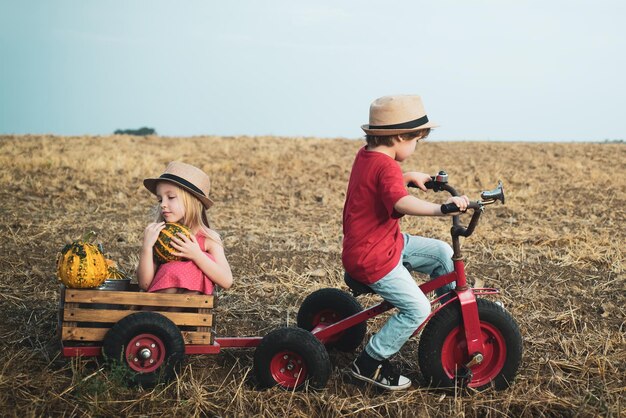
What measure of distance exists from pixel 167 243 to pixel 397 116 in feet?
5.50

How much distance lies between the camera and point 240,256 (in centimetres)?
798

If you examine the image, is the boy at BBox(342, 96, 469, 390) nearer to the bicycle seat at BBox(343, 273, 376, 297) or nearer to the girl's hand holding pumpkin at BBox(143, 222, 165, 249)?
the bicycle seat at BBox(343, 273, 376, 297)

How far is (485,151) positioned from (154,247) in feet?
63.1

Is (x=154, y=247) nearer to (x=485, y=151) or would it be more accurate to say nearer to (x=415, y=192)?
(x=415, y=192)

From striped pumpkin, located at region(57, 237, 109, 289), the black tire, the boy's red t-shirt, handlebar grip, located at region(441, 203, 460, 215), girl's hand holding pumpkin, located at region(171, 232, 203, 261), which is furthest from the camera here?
the black tire

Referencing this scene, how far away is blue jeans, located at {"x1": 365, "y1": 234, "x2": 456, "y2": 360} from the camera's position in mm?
4090

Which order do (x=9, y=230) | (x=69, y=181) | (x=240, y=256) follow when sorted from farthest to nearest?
A: (x=69, y=181), (x=9, y=230), (x=240, y=256)

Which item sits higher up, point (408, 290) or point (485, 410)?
point (408, 290)

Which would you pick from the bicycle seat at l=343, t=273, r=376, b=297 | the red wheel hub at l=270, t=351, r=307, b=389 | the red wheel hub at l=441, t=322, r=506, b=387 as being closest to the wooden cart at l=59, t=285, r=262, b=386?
the red wheel hub at l=270, t=351, r=307, b=389

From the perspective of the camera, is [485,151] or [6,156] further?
[485,151]

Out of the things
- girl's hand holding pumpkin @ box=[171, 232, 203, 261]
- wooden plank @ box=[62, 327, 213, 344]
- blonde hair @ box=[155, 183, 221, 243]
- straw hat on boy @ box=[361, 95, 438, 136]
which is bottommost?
wooden plank @ box=[62, 327, 213, 344]

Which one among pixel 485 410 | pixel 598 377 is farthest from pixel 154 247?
pixel 598 377

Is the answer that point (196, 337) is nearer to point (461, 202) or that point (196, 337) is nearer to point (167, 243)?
point (167, 243)

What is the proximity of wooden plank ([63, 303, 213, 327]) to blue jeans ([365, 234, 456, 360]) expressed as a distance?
110 cm
